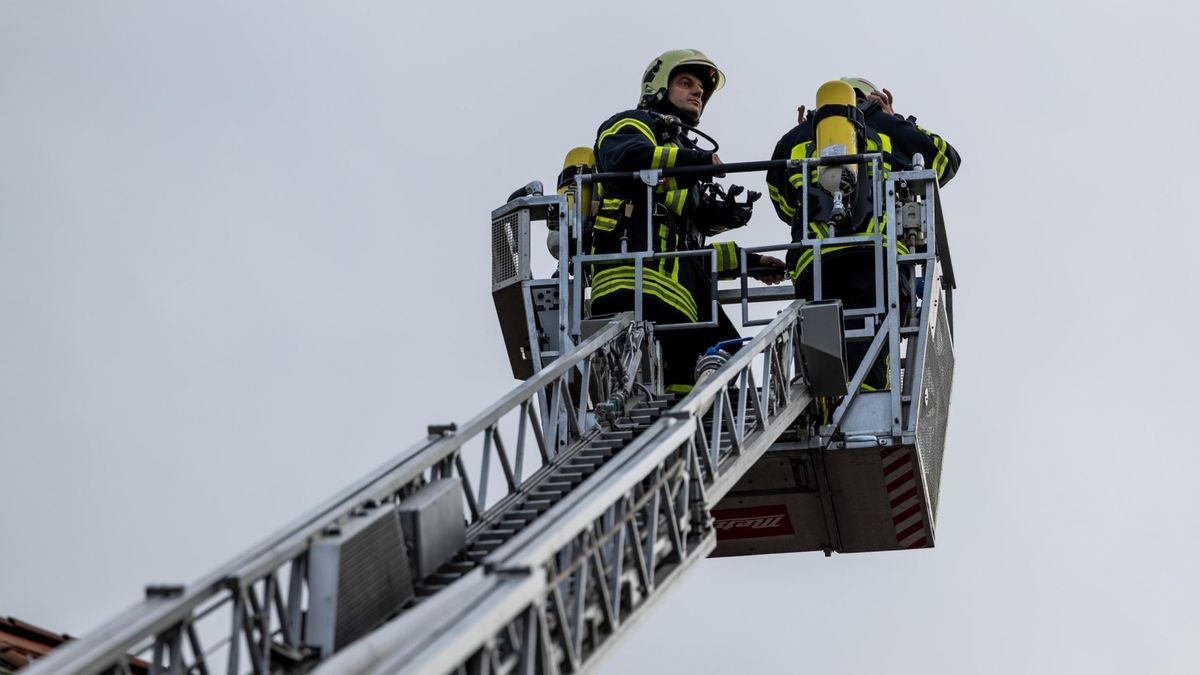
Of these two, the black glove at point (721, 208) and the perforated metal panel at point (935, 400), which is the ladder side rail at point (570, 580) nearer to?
the perforated metal panel at point (935, 400)

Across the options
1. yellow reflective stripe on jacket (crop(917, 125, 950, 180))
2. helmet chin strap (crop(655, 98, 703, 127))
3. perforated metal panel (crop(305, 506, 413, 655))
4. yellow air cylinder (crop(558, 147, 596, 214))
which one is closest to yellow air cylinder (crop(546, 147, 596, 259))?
yellow air cylinder (crop(558, 147, 596, 214))

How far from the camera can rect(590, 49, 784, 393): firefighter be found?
14.1 meters

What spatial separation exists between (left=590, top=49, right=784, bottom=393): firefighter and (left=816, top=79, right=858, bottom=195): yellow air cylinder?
752 mm

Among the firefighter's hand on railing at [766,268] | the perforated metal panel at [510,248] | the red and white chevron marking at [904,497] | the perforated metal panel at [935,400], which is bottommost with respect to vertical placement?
the red and white chevron marking at [904,497]

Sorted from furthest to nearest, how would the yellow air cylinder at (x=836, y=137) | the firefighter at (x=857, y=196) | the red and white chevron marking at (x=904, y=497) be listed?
the firefighter at (x=857, y=196)
the yellow air cylinder at (x=836, y=137)
the red and white chevron marking at (x=904, y=497)

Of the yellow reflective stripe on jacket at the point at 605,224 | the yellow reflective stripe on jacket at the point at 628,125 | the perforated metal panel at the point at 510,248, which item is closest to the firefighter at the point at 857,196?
the yellow reflective stripe on jacket at the point at 628,125

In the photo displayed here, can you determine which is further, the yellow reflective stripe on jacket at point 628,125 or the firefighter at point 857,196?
the yellow reflective stripe on jacket at point 628,125

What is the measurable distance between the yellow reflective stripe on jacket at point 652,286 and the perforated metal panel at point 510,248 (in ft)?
1.91

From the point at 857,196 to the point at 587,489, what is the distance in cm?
521

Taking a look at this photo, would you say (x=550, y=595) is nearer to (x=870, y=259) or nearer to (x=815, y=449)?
(x=815, y=449)

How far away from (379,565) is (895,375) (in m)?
5.01

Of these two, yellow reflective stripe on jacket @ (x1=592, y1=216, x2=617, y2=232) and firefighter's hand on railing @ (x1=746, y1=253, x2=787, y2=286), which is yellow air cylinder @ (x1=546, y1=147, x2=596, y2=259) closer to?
yellow reflective stripe on jacket @ (x1=592, y1=216, x2=617, y2=232)

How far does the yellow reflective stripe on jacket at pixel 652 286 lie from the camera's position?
14.0 meters

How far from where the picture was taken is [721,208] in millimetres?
14805
